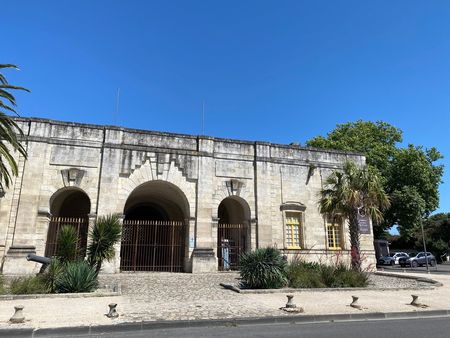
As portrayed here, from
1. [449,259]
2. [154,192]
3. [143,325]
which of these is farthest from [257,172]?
[449,259]

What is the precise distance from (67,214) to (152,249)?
544 cm

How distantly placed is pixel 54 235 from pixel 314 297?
44.5ft

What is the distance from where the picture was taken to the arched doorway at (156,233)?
19.3 metres

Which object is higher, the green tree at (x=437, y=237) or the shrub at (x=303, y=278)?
the green tree at (x=437, y=237)

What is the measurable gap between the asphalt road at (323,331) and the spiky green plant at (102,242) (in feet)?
19.6

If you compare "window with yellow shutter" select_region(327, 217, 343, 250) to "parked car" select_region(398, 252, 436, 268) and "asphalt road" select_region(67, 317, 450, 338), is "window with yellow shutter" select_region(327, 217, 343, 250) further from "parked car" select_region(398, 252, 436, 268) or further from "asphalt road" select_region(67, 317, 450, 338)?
"parked car" select_region(398, 252, 436, 268)

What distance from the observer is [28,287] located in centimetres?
1029

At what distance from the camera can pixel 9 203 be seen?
16.5 metres

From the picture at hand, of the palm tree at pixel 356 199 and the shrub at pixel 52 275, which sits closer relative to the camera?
the shrub at pixel 52 275

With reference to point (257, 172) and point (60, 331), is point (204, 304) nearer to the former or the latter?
point (60, 331)

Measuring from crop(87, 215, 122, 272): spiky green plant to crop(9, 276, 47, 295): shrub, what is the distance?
1.75 m

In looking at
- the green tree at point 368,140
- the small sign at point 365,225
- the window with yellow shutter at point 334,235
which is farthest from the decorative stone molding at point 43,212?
the green tree at point 368,140

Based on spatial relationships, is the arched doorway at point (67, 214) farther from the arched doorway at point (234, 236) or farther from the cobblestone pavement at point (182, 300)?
the arched doorway at point (234, 236)

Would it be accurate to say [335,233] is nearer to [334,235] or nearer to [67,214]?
[334,235]
